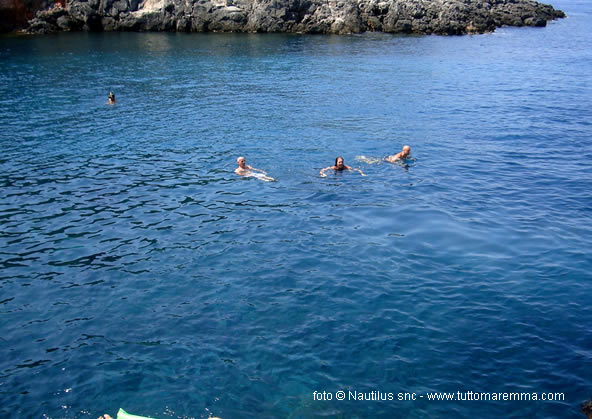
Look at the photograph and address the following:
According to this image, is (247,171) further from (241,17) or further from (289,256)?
(241,17)

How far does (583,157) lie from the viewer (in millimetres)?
25953

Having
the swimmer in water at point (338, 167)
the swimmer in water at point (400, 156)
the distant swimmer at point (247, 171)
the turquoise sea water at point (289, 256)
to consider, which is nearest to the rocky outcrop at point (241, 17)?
the turquoise sea water at point (289, 256)

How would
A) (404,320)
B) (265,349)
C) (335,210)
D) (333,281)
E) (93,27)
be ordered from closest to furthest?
(265,349) < (404,320) < (333,281) < (335,210) < (93,27)

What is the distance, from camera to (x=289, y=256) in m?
16.6

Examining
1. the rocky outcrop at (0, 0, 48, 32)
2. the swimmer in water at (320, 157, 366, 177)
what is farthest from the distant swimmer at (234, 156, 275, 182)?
the rocky outcrop at (0, 0, 48, 32)

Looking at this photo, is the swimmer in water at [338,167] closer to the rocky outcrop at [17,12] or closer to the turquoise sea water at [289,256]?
the turquoise sea water at [289,256]

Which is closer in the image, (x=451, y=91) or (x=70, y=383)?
(x=70, y=383)

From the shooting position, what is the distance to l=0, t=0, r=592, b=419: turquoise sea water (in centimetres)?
1144

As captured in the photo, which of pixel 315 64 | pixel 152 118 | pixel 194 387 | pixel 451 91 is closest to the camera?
pixel 194 387

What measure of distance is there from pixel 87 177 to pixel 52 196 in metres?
2.24

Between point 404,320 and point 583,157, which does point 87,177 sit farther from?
point 583,157

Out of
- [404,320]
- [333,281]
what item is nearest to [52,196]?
[333,281]

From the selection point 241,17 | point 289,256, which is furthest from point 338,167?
point 241,17

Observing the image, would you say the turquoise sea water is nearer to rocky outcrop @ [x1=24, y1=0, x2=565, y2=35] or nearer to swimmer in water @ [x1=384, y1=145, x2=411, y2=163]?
swimmer in water @ [x1=384, y1=145, x2=411, y2=163]
